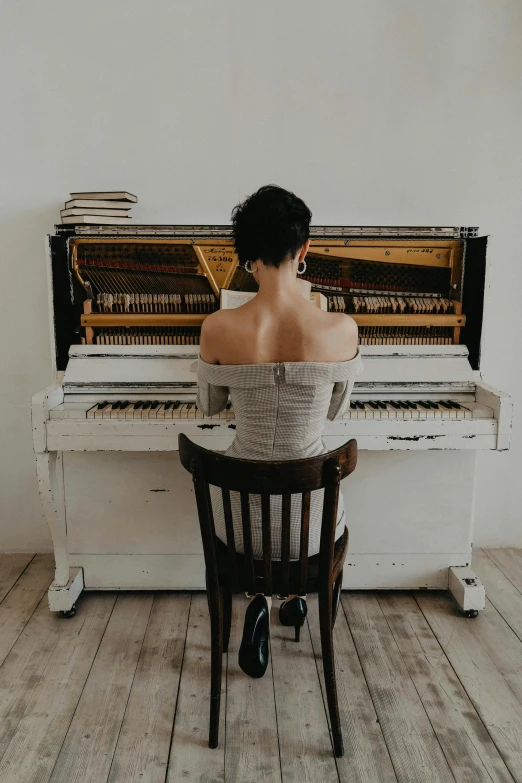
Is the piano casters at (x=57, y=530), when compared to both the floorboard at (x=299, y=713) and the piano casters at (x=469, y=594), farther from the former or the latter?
the piano casters at (x=469, y=594)

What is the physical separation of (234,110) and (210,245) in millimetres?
805

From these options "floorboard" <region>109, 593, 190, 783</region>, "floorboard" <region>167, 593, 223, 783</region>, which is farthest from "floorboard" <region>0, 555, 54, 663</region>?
"floorboard" <region>167, 593, 223, 783</region>

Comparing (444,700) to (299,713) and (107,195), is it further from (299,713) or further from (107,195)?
(107,195)

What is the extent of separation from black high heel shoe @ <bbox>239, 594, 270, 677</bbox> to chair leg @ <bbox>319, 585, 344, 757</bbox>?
11.5 inches

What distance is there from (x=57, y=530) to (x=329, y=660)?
136 cm

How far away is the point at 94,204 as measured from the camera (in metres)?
2.64

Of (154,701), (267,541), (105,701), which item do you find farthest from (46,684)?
(267,541)

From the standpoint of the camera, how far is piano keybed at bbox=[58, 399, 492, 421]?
2.44 meters

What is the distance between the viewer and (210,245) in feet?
8.67

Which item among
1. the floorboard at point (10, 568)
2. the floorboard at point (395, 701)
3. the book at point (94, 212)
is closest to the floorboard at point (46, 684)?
the floorboard at point (10, 568)

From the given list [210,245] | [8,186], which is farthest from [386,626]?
[8,186]

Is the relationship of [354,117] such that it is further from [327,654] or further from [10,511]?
[10,511]

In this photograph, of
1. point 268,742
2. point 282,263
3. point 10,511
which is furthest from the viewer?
point 10,511

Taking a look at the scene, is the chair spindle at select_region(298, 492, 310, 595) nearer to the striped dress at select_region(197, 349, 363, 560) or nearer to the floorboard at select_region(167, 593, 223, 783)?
the striped dress at select_region(197, 349, 363, 560)
